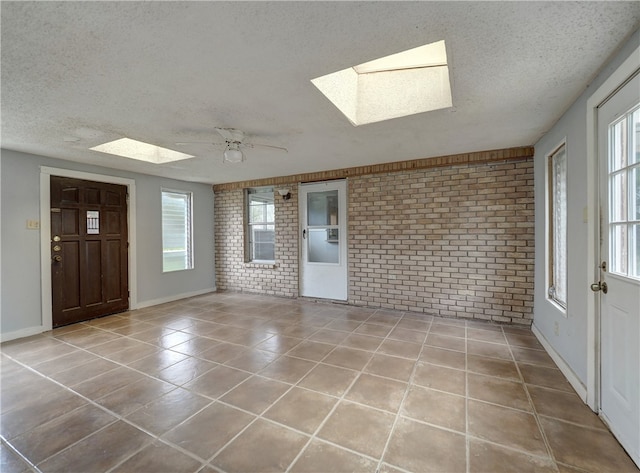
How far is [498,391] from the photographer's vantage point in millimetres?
2248

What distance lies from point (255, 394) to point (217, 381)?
1.41 ft

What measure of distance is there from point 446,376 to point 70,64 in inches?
143

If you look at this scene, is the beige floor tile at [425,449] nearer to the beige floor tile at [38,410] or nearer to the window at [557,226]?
the window at [557,226]

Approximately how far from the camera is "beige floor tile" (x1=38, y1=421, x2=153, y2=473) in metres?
1.56

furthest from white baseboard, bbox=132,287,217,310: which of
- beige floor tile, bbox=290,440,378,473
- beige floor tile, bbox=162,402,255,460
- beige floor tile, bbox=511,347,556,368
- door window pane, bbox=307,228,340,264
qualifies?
beige floor tile, bbox=511,347,556,368

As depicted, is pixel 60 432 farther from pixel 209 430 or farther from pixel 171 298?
pixel 171 298

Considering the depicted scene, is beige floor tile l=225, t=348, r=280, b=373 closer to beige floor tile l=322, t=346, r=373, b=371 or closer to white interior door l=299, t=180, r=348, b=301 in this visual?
beige floor tile l=322, t=346, r=373, b=371

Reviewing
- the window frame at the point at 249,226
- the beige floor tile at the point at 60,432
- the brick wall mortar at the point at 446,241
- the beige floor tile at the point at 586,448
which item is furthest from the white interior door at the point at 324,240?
the beige floor tile at the point at 60,432

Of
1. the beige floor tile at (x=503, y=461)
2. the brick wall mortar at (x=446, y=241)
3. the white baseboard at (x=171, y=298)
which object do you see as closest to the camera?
the beige floor tile at (x=503, y=461)

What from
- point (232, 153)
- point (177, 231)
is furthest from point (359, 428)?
point (177, 231)

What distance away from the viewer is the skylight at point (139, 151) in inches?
150

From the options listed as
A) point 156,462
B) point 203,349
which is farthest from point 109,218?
point 156,462

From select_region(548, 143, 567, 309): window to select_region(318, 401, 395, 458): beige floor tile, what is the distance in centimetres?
217

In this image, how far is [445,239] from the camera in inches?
166
